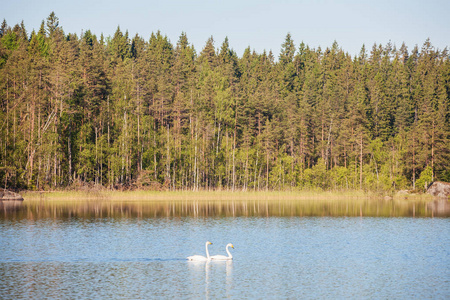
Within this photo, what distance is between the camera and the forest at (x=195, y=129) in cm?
7556

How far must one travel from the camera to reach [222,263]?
2838 centimetres

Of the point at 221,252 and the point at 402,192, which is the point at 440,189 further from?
the point at 221,252

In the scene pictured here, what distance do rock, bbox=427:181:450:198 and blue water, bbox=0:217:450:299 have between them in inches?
1564

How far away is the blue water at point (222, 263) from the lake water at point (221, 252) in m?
0.05

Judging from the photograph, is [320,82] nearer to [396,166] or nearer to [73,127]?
[396,166]

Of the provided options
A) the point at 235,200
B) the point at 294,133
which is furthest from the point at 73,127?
the point at 294,133

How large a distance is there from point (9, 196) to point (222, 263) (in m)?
45.4

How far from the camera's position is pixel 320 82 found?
144500 millimetres

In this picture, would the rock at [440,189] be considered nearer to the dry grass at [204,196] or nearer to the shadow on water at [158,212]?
the dry grass at [204,196]

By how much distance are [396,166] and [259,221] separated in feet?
178

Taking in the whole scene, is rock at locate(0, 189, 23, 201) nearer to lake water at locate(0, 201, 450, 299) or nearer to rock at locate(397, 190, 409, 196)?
lake water at locate(0, 201, 450, 299)

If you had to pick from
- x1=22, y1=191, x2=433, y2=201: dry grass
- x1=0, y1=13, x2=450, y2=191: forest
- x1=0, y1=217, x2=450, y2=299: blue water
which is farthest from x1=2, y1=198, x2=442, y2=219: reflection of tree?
x1=0, y1=13, x2=450, y2=191: forest

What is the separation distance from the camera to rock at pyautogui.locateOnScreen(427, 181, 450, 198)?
82.3 metres

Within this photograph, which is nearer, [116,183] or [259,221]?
[259,221]
